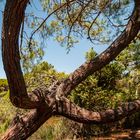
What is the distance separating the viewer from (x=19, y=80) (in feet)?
11.7

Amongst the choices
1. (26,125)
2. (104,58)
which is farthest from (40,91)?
(104,58)

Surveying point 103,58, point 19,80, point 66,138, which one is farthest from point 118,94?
point 19,80

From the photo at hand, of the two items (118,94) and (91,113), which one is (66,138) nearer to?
(118,94)

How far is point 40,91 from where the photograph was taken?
439 centimetres

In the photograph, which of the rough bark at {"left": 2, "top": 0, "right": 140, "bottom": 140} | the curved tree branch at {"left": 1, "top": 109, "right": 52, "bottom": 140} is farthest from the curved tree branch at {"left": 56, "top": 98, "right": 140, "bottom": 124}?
the curved tree branch at {"left": 1, "top": 109, "right": 52, "bottom": 140}

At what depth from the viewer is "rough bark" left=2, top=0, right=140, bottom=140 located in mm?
3170

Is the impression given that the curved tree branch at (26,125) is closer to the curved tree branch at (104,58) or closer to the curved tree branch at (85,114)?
the curved tree branch at (85,114)

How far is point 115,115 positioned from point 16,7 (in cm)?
216

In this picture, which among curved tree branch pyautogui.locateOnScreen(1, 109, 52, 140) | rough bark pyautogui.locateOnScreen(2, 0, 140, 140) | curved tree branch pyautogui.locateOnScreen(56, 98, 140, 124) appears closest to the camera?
rough bark pyautogui.locateOnScreen(2, 0, 140, 140)

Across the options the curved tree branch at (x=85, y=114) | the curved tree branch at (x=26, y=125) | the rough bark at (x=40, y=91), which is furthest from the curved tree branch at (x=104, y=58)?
the curved tree branch at (x=26, y=125)

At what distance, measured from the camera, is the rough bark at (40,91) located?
317 cm

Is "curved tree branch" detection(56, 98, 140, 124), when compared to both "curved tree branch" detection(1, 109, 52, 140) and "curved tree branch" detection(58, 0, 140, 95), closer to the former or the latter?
"curved tree branch" detection(1, 109, 52, 140)

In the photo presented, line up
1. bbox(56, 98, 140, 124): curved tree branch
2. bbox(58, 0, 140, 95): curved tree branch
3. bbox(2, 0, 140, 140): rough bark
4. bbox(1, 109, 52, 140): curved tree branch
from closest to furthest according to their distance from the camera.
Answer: bbox(2, 0, 140, 140): rough bark < bbox(1, 109, 52, 140): curved tree branch < bbox(56, 98, 140, 124): curved tree branch < bbox(58, 0, 140, 95): curved tree branch

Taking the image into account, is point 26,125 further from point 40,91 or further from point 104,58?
point 104,58
